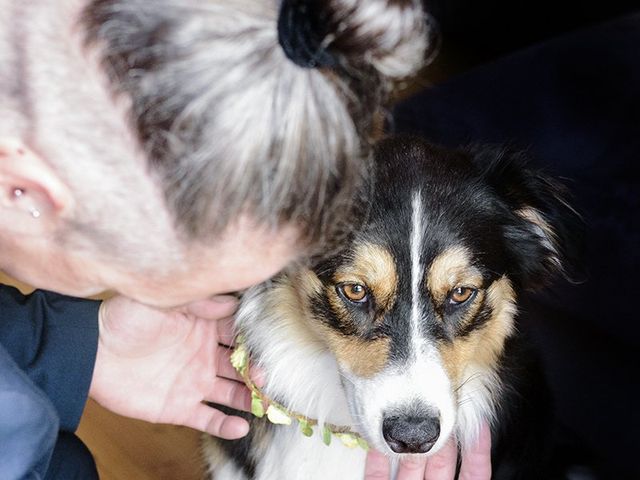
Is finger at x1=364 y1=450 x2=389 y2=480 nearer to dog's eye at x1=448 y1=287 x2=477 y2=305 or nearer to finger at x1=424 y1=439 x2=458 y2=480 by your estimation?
finger at x1=424 y1=439 x2=458 y2=480

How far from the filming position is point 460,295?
1.23 meters

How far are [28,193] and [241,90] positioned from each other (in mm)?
239

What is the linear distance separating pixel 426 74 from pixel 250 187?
6.92ft

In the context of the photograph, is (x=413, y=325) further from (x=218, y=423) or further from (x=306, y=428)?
(x=218, y=423)

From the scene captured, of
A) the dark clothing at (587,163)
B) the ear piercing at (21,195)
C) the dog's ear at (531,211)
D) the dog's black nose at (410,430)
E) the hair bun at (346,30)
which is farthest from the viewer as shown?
the dark clothing at (587,163)

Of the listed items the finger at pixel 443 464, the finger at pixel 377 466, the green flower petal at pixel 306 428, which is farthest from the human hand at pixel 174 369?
the finger at pixel 443 464

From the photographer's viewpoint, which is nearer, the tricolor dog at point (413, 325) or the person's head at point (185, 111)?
the person's head at point (185, 111)

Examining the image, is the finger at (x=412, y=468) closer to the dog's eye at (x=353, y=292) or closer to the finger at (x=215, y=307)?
the dog's eye at (x=353, y=292)

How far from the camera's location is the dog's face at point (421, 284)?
116 centimetres

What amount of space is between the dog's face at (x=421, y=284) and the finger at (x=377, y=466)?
0.55 feet

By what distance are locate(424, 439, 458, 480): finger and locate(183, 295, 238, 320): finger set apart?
42cm

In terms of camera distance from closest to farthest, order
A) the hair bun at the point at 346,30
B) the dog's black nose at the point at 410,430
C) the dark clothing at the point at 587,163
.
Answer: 1. the hair bun at the point at 346,30
2. the dog's black nose at the point at 410,430
3. the dark clothing at the point at 587,163

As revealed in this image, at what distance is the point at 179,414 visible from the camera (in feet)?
4.68

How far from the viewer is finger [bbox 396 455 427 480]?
51.1 inches
